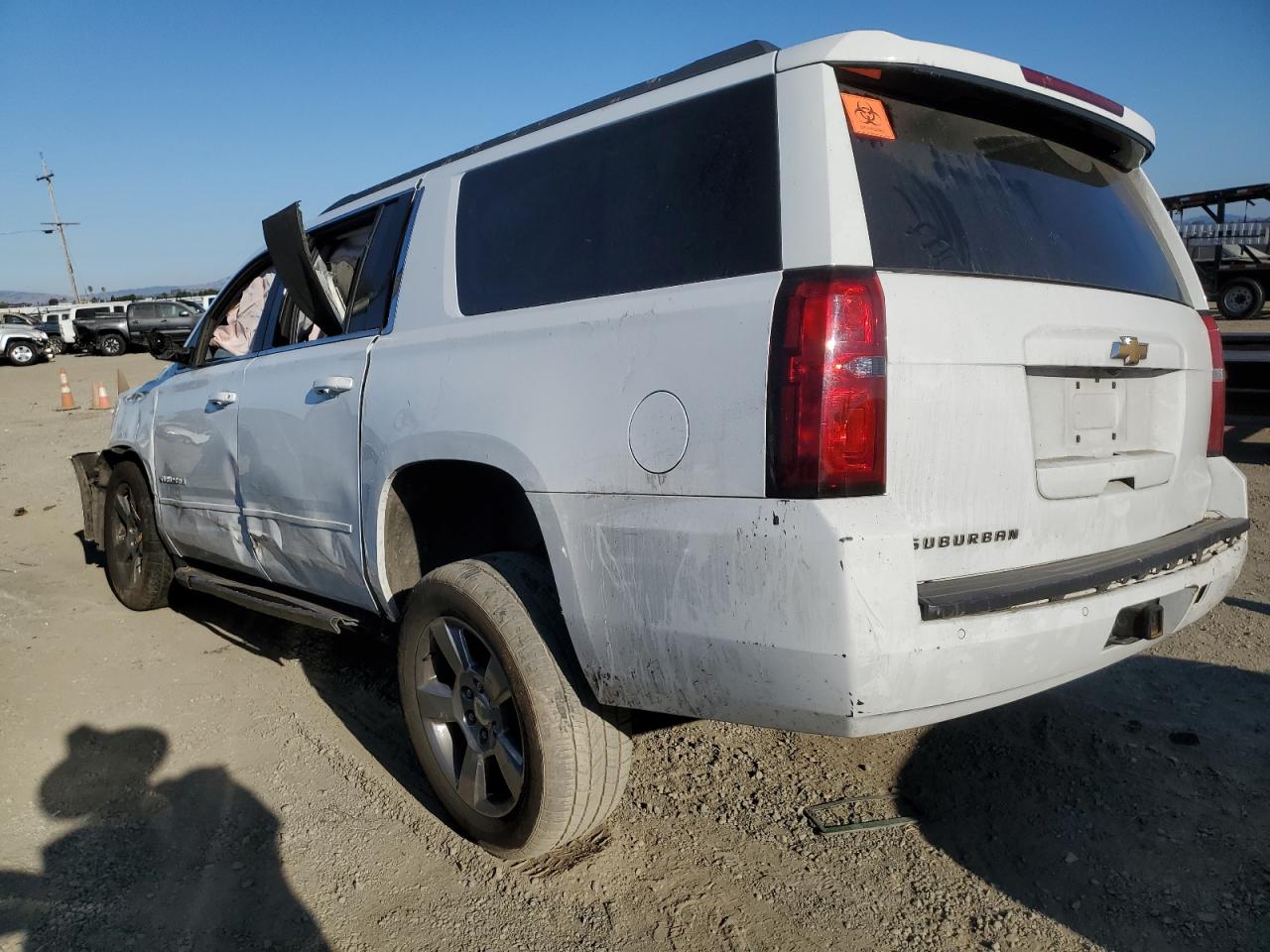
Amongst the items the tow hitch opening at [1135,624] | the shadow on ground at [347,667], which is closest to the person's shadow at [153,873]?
the shadow on ground at [347,667]

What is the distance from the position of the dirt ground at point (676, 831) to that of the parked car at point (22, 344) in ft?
105

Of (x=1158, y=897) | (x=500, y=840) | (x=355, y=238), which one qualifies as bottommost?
(x=1158, y=897)

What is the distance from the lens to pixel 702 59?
2275mm

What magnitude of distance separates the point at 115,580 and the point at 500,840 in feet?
12.3

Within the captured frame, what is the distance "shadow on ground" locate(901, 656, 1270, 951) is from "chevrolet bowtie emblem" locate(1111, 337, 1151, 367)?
4.60 feet

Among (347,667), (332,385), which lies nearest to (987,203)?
(332,385)

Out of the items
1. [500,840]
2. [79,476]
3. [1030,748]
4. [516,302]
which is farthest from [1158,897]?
[79,476]

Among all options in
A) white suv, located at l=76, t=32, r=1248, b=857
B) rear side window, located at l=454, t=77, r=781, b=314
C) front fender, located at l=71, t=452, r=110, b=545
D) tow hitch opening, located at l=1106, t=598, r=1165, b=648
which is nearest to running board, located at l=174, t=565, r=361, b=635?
white suv, located at l=76, t=32, r=1248, b=857

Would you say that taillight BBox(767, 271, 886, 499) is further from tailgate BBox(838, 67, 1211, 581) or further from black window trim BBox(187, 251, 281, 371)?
black window trim BBox(187, 251, 281, 371)

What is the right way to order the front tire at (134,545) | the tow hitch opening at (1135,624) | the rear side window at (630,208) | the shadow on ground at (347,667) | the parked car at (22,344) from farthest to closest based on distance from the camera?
1. the parked car at (22,344)
2. the front tire at (134,545)
3. the shadow on ground at (347,667)
4. the tow hitch opening at (1135,624)
5. the rear side window at (630,208)

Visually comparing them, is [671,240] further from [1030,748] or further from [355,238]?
[1030,748]

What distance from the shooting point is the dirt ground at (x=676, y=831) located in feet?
7.67

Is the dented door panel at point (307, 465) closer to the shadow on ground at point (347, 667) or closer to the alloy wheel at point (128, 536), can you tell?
the shadow on ground at point (347, 667)

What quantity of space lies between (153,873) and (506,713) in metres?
1.17
